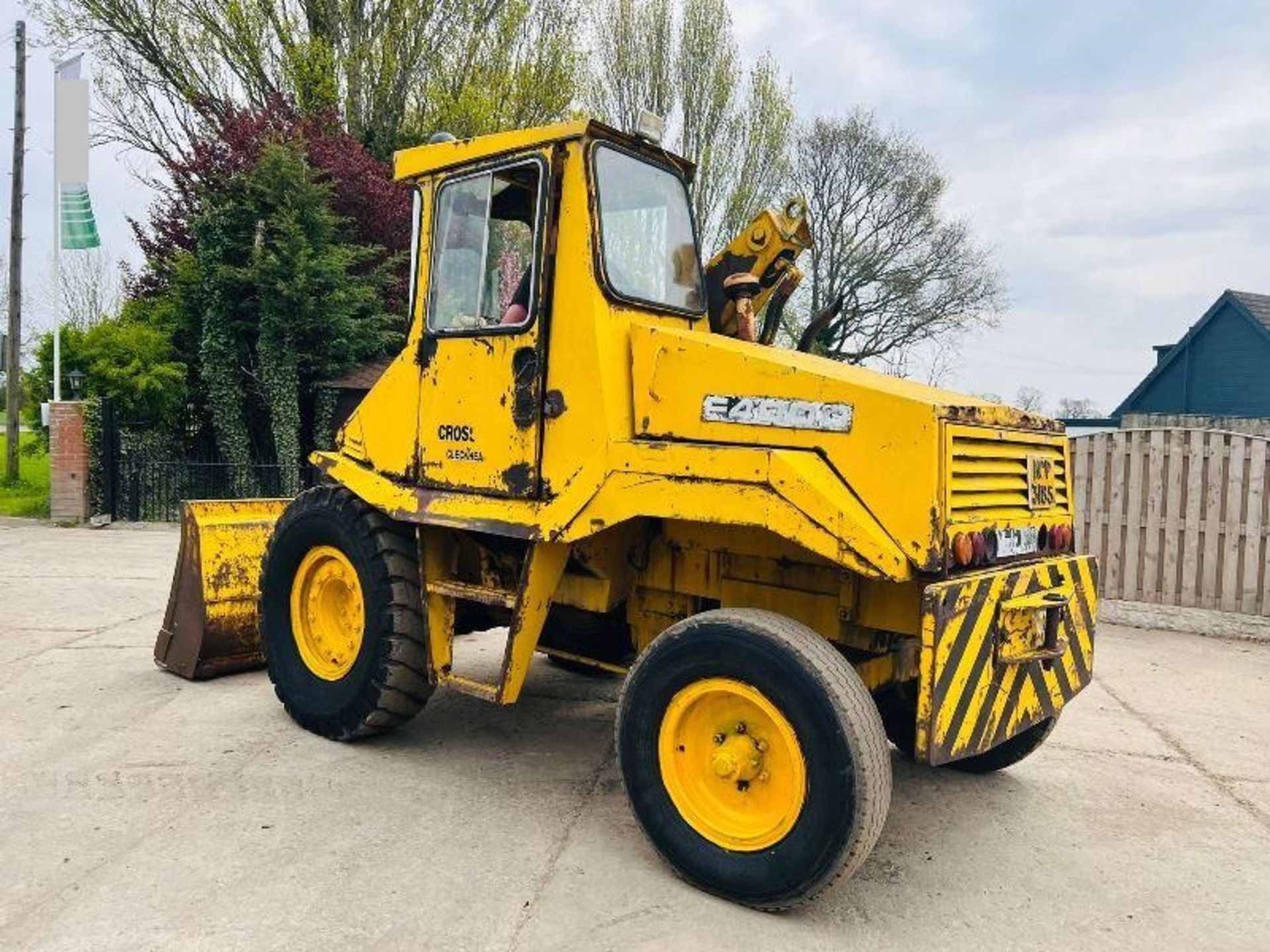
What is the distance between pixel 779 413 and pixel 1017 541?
1041mm

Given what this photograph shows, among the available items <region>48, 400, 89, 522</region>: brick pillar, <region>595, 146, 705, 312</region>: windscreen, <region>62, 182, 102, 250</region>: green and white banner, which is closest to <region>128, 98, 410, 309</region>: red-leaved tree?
<region>62, 182, 102, 250</region>: green and white banner

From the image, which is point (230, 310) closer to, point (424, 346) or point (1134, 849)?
point (424, 346)

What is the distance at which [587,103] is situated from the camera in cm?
2291

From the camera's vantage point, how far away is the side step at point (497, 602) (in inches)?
157

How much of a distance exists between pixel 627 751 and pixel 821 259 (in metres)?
27.4

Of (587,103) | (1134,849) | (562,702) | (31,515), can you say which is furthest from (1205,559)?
(587,103)

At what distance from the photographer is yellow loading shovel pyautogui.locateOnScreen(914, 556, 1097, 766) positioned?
3.11 m

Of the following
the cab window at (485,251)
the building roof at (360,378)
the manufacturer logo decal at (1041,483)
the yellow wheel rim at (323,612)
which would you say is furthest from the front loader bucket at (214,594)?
the building roof at (360,378)

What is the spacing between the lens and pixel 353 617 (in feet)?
15.8

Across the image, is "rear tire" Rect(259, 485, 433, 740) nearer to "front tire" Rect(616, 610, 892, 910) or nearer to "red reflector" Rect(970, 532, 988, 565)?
"front tire" Rect(616, 610, 892, 910)

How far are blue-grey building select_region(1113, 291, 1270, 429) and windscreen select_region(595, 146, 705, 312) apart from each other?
1954 cm

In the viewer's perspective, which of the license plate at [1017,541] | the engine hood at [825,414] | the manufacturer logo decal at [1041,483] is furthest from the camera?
the manufacturer logo decal at [1041,483]

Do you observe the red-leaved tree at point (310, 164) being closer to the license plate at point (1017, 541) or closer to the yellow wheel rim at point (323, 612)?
the yellow wheel rim at point (323, 612)

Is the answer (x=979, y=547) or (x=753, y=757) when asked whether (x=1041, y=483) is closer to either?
(x=979, y=547)
